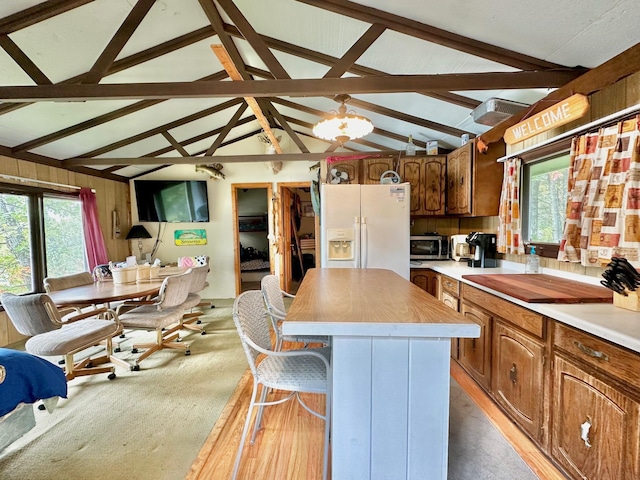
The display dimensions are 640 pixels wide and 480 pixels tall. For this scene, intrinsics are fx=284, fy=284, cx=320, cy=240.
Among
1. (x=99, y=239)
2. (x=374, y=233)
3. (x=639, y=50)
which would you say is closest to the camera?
(x=639, y=50)

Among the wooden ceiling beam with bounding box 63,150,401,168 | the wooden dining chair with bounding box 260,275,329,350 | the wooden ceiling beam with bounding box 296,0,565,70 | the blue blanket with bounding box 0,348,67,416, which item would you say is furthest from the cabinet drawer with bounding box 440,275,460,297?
the blue blanket with bounding box 0,348,67,416

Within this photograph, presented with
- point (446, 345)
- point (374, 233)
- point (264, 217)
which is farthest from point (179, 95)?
point (264, 217)

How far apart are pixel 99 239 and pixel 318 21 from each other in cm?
419

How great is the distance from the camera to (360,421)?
1063 millimetres

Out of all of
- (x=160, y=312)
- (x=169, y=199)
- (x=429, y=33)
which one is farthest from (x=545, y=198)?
(x=169, y=199)

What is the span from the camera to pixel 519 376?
66.6 inches

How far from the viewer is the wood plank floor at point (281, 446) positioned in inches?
58.0

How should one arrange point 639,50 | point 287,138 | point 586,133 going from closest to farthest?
point 639,50 < point 586,133 < point 287,138

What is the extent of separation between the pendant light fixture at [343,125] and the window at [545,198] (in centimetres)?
148

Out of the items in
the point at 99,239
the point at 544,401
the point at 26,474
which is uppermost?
the point at 99,239

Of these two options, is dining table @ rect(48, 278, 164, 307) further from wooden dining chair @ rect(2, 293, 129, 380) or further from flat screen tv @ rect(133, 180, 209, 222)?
flat screen tv @ rect(133, 180, 209, 222)

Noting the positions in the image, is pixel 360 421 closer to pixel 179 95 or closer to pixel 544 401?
pixel 544 401

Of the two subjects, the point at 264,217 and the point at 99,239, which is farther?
the point at 264,217

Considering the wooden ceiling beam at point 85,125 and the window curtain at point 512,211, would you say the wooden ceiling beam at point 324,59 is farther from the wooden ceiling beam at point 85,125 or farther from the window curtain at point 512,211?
the wooden ceiling beam at point 85,125
